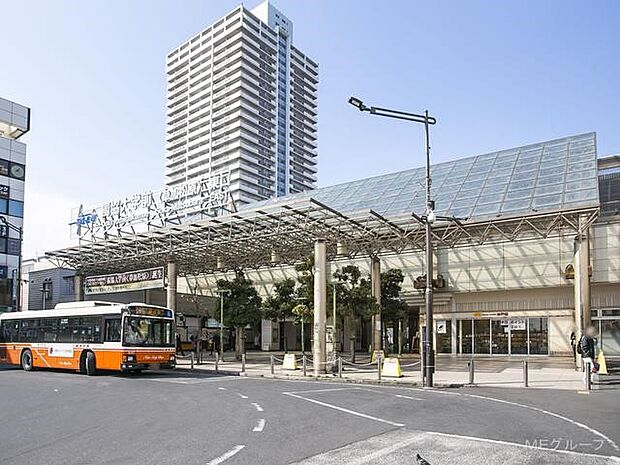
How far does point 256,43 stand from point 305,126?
29.5m

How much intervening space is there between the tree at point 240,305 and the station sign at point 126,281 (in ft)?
13.7

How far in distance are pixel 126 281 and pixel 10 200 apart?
18730 millimetres

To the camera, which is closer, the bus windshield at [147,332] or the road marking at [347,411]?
the road marking at [347,411]

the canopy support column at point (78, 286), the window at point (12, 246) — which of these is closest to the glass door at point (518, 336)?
the canopy support column at point (78, 286)

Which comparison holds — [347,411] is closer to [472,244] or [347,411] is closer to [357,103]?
[357,103]

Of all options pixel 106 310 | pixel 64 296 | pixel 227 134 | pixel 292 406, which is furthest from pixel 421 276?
pixel 227 134

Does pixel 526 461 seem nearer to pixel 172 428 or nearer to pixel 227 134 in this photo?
pixel 172 428

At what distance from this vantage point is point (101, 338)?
2517 cm

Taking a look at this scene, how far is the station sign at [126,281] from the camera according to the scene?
3759 centimetres

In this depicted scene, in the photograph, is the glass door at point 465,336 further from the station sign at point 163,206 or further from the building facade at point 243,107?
the building facade at point 243,107

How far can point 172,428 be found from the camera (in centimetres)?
1147

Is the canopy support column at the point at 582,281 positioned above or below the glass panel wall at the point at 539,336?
above

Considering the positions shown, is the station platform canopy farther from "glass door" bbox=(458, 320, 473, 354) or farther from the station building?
"glass door" bbox=(458, 320, 473, 354)

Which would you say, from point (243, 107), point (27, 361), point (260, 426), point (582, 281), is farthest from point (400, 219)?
point (243, 107)
